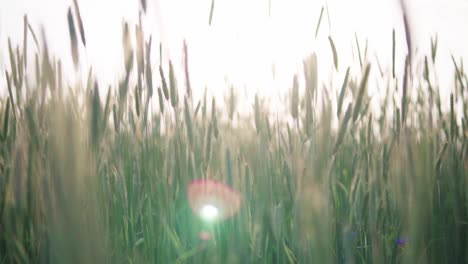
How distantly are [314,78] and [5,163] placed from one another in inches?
22.6

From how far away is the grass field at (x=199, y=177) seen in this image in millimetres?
409

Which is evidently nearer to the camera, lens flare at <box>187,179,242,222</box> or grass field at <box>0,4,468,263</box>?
grass field at <box>0,4,468,263</box>

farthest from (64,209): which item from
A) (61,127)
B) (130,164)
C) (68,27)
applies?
(130,164)

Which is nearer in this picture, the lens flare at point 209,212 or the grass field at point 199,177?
the grass field at point 199,177

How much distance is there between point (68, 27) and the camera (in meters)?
0.59

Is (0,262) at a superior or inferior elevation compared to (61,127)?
inferior

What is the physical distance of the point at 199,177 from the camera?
2.57 ft

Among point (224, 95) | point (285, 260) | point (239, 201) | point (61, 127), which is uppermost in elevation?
point (224, 95)

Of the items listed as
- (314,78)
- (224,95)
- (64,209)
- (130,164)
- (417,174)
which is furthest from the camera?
(224,95)

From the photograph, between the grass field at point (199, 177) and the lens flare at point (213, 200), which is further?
the lens flare at point (213, 200)

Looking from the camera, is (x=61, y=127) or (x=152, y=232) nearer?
(x=61, y=127)

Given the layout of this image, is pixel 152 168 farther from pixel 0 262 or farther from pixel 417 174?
pixel 417 174

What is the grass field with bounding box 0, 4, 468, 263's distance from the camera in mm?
409

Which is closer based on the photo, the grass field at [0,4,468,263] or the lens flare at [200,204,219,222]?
the grass field at [0,4,468,263]
